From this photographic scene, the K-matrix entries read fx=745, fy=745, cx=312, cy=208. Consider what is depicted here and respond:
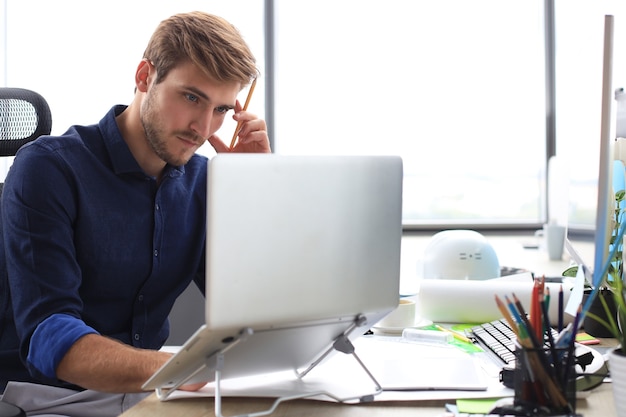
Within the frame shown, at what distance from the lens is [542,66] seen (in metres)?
3.79

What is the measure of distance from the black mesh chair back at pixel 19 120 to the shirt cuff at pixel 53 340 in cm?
60

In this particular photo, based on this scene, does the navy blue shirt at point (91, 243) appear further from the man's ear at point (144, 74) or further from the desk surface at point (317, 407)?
the desk surface at point (317, 407)

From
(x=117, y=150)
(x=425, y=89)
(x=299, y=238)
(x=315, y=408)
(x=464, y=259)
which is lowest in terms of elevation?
(x=315, y=408)

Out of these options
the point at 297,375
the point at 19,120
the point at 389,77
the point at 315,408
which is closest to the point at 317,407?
Result: the point at 315,408

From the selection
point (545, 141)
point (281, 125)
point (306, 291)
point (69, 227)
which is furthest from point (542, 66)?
point (306, 291)

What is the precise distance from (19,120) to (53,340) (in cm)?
70

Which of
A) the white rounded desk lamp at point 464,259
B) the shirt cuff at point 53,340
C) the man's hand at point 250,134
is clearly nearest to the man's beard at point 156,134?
the man's hand at point 250,134

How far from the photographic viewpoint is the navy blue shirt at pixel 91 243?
131cm

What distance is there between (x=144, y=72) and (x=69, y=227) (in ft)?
1.32

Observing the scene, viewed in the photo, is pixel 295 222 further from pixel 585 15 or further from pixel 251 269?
pixel 585 15

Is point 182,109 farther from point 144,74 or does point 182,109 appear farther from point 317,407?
point 317,407

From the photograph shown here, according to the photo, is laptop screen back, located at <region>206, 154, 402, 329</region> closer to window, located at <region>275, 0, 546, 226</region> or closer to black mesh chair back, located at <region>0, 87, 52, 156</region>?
black mesh chair back, located at <region>0, 87, 52, 156</region>

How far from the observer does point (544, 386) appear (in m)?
0.83

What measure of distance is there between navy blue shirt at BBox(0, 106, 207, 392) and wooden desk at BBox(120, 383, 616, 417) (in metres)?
0.30
